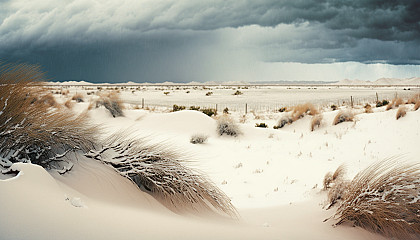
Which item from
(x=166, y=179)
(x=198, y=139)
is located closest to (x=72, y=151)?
(x=166, y=179)

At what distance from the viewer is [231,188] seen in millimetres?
6723

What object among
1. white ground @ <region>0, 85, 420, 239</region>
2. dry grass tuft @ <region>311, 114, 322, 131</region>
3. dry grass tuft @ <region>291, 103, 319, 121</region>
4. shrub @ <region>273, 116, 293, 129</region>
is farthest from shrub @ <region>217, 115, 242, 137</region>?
dry grass tuft @ <region>291, 103, 319, 121</region>

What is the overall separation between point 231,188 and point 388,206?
3722 mm

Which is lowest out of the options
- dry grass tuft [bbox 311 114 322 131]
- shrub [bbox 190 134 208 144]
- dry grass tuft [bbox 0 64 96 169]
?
shrub [bbox 190 134 208 144]

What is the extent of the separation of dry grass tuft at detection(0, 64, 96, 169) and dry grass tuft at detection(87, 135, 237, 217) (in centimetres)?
36

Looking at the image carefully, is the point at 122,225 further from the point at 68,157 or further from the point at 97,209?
the point at 68,157

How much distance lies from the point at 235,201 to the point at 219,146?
5.75 metres

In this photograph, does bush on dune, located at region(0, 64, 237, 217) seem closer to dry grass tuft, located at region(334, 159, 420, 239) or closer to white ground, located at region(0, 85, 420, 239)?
white ground, located at region(0, 85, 420, 239)

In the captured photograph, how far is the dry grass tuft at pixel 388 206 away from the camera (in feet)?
10.8

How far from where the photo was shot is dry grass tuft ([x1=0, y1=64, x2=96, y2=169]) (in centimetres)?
346

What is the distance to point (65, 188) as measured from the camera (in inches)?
119

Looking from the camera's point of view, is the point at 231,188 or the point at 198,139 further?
the point at 198,139

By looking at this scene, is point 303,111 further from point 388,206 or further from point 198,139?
point 388,206

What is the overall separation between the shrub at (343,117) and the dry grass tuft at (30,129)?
1269 cm
